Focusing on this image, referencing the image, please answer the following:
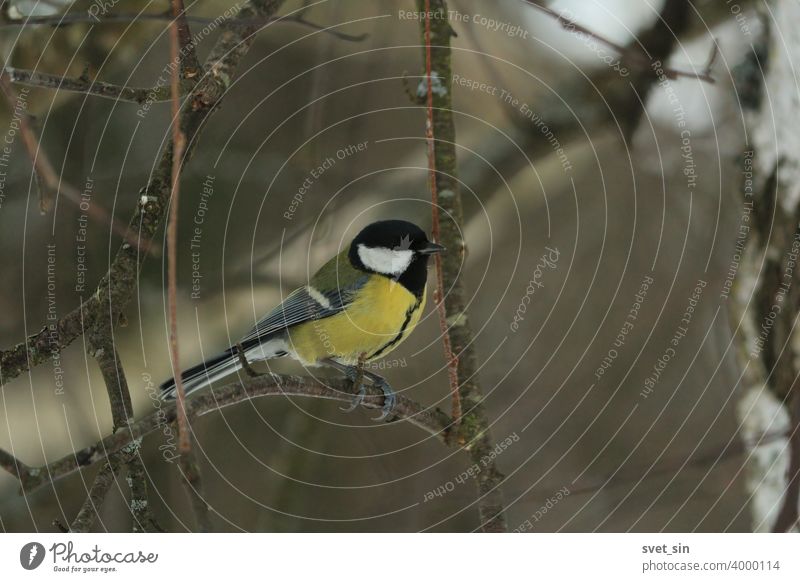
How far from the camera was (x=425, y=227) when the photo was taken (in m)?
1.04

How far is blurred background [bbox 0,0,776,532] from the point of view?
94 cm

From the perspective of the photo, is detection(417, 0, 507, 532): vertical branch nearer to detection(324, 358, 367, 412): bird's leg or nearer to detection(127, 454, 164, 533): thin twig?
detection(324, 358, 367, 412): bird's leg

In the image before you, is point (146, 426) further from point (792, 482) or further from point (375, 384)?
A: point (792, 482)

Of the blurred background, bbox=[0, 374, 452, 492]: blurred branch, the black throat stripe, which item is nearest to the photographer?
bbox=[0, 374, 452, 492]: blurred branch

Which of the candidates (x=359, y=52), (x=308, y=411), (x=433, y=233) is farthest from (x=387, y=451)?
(x=359, y=52)

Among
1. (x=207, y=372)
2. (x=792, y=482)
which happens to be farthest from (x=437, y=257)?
(x=792, y=482)

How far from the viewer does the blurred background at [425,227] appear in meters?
0.94

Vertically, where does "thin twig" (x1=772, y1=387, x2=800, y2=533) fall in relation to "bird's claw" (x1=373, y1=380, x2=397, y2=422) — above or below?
below

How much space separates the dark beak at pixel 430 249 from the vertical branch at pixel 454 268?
2 cm

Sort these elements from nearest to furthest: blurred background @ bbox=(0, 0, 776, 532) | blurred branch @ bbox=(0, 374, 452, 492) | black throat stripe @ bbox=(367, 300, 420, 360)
Result: blurred branch @ bbox=(0, 374, 452, 492) → blurred background @ bbox=(0, 0, 776, 532) → black throat stripe @ bbox=(367, 300, 420, 360)
